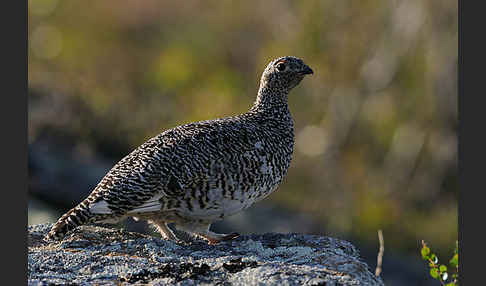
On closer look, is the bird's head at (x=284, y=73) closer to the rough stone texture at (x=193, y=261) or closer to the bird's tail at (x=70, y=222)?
the rough stone texture at (x=193, y=261)

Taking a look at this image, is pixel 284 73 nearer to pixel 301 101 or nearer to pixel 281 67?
pixel 281 67

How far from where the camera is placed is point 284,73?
6.56m

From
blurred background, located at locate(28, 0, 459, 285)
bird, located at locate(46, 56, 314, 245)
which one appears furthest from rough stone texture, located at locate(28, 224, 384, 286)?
blurred background, located at locate(28, 0, 459, 285)

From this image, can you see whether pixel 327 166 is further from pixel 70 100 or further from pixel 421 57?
pixel 70 100

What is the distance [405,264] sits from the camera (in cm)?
1070

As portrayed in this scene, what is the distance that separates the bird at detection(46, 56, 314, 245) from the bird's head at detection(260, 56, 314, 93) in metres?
0.87

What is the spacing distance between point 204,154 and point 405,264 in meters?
6.35

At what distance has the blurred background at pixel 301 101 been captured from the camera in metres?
10.9

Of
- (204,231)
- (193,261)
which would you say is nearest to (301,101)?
(204,231)

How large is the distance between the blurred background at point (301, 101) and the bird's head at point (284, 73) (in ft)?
11.6

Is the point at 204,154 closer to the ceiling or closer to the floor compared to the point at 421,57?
closer to the floor

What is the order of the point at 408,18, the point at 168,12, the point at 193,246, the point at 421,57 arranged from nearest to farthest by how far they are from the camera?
the point at 193,246 < the point at 408,18 < the point at 421,57 < the point at 168,12

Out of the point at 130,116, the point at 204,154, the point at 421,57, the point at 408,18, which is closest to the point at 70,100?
the point at 130,116

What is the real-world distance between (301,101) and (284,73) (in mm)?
12406
